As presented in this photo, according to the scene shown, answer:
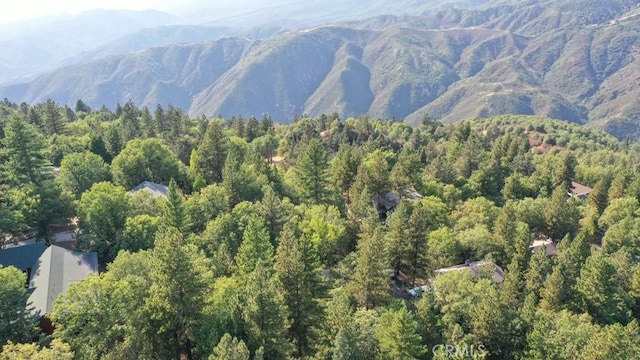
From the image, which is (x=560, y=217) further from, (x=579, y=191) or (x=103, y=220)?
(x=103, y=220)

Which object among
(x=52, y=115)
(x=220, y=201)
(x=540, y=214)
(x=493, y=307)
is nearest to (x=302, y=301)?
(x=493, y=307)

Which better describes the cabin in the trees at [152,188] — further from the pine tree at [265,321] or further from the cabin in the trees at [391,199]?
the pine tree at [265,321]

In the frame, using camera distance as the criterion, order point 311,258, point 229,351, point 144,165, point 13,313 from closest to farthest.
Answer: point 229,351
point 13,313
point 311,258
point 144,165

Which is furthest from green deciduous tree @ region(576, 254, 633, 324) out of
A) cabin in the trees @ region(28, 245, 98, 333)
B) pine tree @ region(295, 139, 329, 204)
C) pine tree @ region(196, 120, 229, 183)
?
pine tree @ region(196, 120, 229, 183)

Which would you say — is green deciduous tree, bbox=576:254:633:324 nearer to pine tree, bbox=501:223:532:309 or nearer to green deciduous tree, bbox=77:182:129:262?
pine tree, bbox=501:223:532:309

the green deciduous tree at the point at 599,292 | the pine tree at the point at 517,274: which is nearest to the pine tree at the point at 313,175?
the pine tree at the point at 517,274

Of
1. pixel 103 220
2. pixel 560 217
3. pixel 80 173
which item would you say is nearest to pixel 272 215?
pixel 103 220
